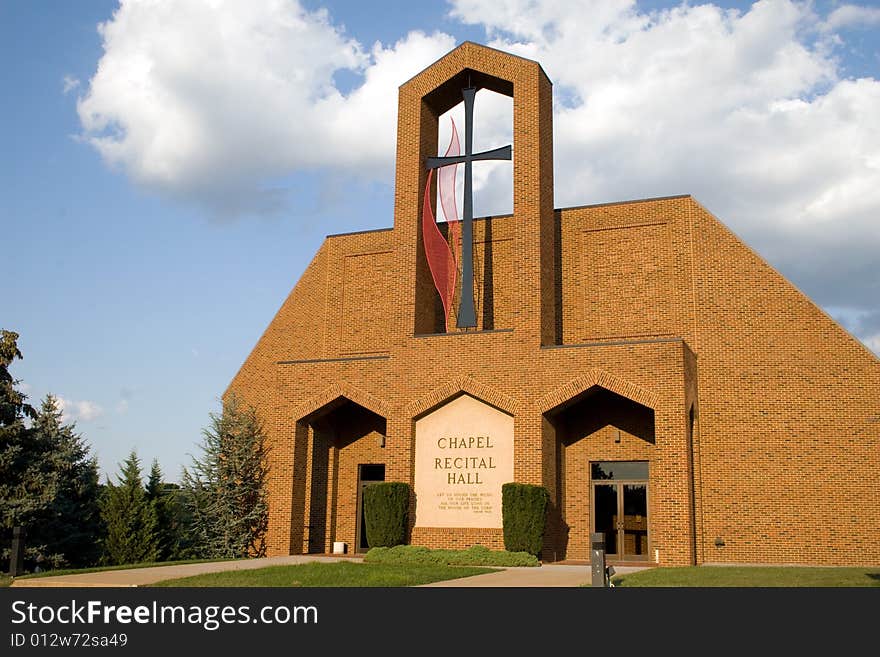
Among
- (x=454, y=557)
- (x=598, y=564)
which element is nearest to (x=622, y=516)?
(x=454, y=557)

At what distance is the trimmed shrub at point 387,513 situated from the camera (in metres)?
23.6

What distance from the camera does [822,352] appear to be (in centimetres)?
2395

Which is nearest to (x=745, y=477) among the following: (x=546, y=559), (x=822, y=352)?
(x=822, y=352)

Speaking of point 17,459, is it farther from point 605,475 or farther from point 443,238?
point 605,475

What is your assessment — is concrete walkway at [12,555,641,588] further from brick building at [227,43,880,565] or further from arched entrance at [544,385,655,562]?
brick building at [227,43,880,565]

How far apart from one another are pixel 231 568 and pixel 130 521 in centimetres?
822

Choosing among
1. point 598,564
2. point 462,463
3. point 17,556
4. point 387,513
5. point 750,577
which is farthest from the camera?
point 462,463

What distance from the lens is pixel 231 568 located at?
1986 cm

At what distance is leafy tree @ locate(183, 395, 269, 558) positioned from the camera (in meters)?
27.9

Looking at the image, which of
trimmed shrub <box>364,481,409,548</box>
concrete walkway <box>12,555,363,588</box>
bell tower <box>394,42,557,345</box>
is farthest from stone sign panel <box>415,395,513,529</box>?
concrete walkway <box>12,555,363,588</box>

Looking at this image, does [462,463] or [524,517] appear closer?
[524,517]

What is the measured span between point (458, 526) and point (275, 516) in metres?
5.69
